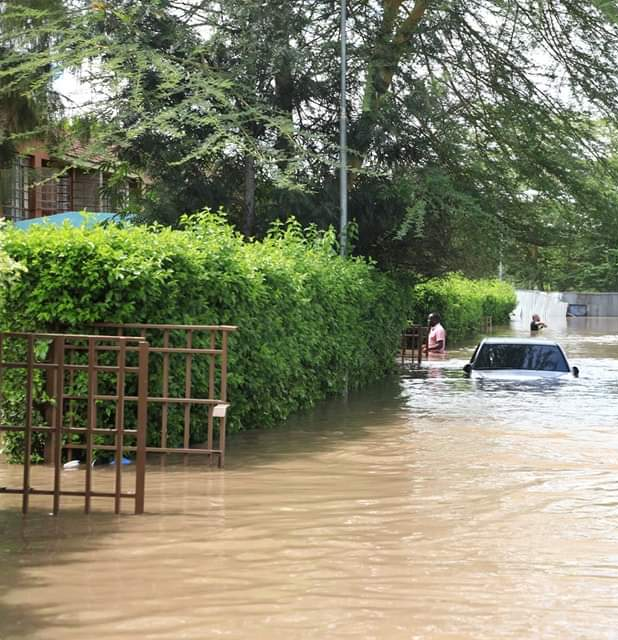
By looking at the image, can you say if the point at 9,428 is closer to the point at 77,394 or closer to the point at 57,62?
the point at 77,394

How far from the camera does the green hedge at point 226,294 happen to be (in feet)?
41.8

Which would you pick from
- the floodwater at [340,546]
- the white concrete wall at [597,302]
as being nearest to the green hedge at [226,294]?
the floodwater at [340,546]

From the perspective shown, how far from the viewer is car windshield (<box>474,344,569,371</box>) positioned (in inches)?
850

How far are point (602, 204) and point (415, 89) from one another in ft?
14.7

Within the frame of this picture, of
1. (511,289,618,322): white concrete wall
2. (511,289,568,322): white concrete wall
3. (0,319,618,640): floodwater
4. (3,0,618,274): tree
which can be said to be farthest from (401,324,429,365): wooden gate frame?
(511,289,618,322): white concrete wall

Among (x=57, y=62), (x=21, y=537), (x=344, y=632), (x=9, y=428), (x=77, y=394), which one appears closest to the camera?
(x=344, y=632)

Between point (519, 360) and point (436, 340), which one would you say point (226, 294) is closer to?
point (519, 360)

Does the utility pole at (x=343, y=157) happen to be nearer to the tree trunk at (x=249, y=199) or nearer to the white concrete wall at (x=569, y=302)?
the tree trunk at (x=249, y=199)

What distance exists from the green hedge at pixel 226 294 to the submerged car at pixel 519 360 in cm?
229

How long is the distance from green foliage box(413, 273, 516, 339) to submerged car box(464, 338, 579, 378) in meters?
6.60

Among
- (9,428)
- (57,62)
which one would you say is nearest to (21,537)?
(9,428)

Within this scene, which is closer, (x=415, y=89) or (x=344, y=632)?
(x=344, y=632)

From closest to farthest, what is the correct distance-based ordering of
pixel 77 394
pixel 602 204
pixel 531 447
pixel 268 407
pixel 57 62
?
pixel 77 394, pixel 531 447, pixel 268 407, pixel 57 62, pixel 602 204

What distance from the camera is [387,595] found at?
7.65 meters
